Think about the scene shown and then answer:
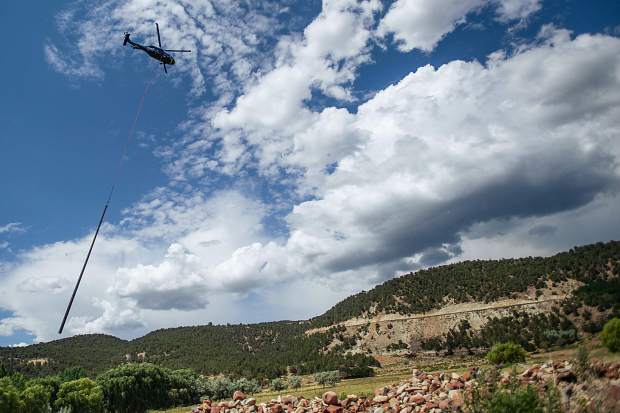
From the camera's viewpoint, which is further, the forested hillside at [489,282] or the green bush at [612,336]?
the forested hillside at [489,282]

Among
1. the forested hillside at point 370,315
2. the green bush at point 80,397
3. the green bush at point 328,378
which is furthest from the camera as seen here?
the forested hillside at point 370,315

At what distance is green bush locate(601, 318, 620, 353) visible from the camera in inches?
1193

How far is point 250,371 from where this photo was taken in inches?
3880

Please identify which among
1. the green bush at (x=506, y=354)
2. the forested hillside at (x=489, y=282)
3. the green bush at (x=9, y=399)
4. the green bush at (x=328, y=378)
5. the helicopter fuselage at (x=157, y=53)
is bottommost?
the green bush at (x=328, y=378)

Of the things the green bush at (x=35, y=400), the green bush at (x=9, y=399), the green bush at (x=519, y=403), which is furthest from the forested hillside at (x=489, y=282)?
the green bush at (x=9, y=399)

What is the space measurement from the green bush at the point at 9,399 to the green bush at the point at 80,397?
1075 centimetres

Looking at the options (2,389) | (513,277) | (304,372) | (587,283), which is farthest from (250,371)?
(587,283)

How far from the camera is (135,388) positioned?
6562 centimetres

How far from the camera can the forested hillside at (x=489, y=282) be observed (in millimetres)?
107000

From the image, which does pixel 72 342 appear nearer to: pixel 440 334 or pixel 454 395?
pixel 440 334

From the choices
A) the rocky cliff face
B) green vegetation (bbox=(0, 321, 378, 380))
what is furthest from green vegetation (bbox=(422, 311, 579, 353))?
green vegetation (bbox=(0, 321, 378, 380))

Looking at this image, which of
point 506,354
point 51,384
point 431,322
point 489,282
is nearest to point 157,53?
point 506,354

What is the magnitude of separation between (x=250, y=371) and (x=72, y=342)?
9573cm

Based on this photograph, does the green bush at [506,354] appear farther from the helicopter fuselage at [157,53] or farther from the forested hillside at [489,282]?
the forested hillside at [489,282]
